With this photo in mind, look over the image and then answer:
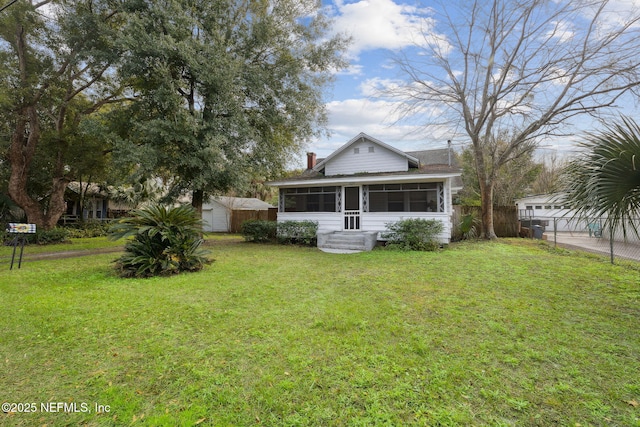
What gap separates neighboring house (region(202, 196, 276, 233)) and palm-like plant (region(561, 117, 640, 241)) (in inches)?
802

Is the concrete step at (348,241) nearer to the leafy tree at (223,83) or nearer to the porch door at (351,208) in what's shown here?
the porch door at (351,208)

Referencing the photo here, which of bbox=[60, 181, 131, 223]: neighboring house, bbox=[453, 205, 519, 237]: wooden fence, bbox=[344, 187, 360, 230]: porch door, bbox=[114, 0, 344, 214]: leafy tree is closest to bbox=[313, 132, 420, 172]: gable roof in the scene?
bbox=[114, 0, 344, 214]: leafy tree

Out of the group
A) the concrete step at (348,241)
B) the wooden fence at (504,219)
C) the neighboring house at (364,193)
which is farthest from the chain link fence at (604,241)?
the concrete step at (348,241)

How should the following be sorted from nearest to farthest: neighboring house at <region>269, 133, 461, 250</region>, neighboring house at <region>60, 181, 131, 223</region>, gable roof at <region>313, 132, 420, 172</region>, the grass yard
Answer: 1. the grass yard
2. neighboring house at <region>269, 133, 461, 250</region>
3. gable roof at <region>313, 132, 420, 172</region>
4. neighboring house at <region>60, 181, 131, 223</region>

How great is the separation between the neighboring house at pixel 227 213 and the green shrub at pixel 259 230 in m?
7.90

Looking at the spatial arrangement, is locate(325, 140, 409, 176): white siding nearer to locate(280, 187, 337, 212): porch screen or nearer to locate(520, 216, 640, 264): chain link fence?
locate(280, 187, 337, 212): porch screen

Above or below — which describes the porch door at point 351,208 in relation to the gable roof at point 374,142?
below

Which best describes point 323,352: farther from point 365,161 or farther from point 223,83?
point 365,161

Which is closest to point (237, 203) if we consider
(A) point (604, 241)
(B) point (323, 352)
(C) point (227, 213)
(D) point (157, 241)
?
(C) point (227, 213)

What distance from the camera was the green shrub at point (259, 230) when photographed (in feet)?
47.4

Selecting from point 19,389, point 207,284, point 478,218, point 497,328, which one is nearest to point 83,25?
point 207,284

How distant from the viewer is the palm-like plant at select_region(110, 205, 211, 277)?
274 inches

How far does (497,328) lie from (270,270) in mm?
5362

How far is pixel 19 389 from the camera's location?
8.46 ft
